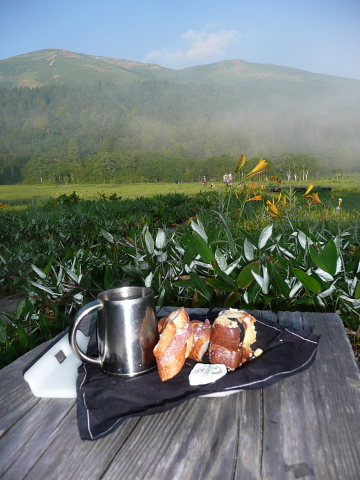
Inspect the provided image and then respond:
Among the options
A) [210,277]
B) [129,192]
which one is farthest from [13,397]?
[129,192]

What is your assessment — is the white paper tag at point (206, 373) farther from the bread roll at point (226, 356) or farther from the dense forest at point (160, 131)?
the dense forest at point (160, 131)

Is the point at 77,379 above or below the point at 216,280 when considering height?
above

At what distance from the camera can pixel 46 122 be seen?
183 ft

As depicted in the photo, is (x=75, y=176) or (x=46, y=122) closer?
(x=75, y=176)

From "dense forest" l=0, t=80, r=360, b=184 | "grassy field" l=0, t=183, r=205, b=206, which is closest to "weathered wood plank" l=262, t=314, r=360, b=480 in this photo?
"grassy field" l=0, t=183, r=205, b=206

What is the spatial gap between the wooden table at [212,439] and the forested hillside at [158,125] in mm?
33769

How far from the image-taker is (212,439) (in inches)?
18.3

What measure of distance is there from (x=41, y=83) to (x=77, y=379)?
78.0 metres

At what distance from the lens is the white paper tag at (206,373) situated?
550mm

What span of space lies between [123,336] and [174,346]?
0.30 ft

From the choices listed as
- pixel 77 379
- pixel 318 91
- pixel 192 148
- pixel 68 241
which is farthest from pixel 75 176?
pixel 318 91

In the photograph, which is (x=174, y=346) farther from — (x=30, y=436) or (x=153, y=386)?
(x=30, y=436)

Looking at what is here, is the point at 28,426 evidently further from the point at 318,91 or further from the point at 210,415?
the point at 318,91

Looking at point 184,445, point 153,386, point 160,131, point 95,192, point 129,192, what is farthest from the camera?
point 160,131
